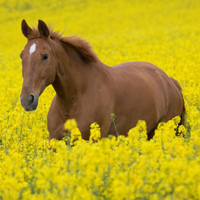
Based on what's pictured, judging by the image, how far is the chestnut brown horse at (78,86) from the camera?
210 inches

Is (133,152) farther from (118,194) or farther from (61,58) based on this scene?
(61,58)

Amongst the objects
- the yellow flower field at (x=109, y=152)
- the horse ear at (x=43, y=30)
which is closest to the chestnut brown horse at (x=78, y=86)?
the horse ear at (x=43, y=30)

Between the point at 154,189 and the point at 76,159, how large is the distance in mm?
646

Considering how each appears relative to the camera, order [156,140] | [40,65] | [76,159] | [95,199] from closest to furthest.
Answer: [95,199] → [76,159] → [156,140] → [40,65]

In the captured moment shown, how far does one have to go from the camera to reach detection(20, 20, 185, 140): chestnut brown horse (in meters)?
5.34

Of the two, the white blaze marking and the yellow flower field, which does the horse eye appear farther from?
the yellow flower field

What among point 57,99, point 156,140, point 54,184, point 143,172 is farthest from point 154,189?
point 57,99

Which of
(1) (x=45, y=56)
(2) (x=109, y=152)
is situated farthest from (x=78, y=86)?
(2) (x=109, y=152)

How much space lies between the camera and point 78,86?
19.0 ft

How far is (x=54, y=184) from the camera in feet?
11.3

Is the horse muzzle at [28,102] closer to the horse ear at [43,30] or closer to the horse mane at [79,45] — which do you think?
the horse ear at [43,30]

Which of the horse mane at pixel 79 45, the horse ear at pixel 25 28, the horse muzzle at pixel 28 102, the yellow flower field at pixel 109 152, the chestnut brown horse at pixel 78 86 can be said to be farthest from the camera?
the horse mane at pixel 79 45

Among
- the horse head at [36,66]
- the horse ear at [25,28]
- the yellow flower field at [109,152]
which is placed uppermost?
the horse ear at [25,28]

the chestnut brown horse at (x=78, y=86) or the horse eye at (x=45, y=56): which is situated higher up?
the horse eye at (x=45, y=56)
